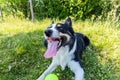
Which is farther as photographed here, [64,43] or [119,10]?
[119,10]

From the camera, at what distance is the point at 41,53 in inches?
212

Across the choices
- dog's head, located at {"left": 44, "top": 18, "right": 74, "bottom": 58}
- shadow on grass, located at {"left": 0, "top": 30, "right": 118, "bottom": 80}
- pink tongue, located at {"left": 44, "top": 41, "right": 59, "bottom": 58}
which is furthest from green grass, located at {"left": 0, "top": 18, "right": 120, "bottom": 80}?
dog's head, located at {"left": 44, "top": 18, "right": 74, "bottom": 58}

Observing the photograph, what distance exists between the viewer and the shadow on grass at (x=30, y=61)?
4.81m

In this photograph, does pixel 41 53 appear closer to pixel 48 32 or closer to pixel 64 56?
pixel 64 56

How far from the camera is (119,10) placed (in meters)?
8.30

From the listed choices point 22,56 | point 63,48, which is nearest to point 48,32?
point 63,48

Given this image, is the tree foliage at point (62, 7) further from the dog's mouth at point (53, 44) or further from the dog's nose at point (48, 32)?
the dog's nose at point (48, 32)

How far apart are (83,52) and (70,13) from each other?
3207 millimetres

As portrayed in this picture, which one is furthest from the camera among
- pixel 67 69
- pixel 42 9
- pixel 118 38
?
pixel 42 9

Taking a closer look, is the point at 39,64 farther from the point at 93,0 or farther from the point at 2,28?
the point at 93,0

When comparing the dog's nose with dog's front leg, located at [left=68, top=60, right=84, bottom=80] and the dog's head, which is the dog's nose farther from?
dog's front leg, located at [left=68, top=60, right=84, bottom=80]

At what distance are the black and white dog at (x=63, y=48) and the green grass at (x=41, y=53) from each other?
9.2 inches

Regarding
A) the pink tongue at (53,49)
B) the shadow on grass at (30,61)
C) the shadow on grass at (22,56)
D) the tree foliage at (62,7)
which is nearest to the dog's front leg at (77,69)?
the shadow on grass at (30,61)

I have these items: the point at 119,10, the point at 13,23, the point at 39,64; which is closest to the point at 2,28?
the point at 13,23
